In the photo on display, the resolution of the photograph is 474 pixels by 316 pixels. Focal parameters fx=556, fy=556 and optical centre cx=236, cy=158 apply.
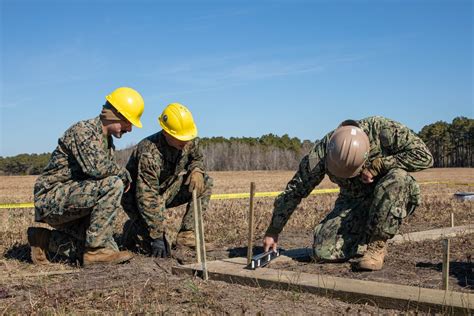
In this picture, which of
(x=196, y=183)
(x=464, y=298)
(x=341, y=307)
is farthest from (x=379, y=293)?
(x=196, y=183)

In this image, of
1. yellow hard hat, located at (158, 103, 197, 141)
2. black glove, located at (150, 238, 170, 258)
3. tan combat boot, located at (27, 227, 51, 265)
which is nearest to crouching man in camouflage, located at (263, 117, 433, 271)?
black glove, located at (150, 238, 170, 258)

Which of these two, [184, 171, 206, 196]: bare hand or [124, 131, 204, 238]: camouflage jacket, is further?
[184, 171, 206, 196]: bare hand

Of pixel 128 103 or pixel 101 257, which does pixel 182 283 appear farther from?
pixel 128 103

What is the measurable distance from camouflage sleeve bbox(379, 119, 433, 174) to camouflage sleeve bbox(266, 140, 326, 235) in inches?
23.3

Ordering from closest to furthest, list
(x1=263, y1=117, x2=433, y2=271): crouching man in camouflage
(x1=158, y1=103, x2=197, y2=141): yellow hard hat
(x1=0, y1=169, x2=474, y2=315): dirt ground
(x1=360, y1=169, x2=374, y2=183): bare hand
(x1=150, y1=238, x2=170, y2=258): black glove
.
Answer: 1. (x1=0, y1=169, x2=474, y2=315): dirt ground
2. (x1=263, y1=117, x2=433, y2=271): crouching man in camouflage
3. (x1=360, y1=169, x2=374, y2=183): bare hand
4. (x1=150, y1=238, x2=170, y2=258): black glove
5. (x1=158, y1=103, x2=197, y2=141): yellow hard hat

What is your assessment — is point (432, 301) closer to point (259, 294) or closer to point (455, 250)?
point (259, 294)

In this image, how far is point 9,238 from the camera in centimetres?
683

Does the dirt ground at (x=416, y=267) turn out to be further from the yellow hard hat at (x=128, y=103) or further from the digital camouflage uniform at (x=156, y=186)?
the yellow hard hat at (x=128, y=103)

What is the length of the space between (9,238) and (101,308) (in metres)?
3.57

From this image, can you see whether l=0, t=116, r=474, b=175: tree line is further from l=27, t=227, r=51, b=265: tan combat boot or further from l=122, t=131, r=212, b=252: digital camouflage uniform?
l=27, t=227, r=51, b=265: tan combat boot

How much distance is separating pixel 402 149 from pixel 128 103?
2743 millimetres

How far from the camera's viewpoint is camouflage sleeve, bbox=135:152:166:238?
233 inches

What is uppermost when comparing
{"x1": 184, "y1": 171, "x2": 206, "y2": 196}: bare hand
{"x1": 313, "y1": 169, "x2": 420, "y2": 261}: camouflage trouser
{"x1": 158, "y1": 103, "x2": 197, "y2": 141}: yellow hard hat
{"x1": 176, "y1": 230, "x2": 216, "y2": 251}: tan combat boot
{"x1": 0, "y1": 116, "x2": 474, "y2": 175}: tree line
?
{"x1": 0, "y1": 116, "x2": 474, "y2": 175}: tree line

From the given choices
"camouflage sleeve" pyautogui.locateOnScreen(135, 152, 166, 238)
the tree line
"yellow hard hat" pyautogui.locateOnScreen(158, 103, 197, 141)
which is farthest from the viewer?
the tree line
